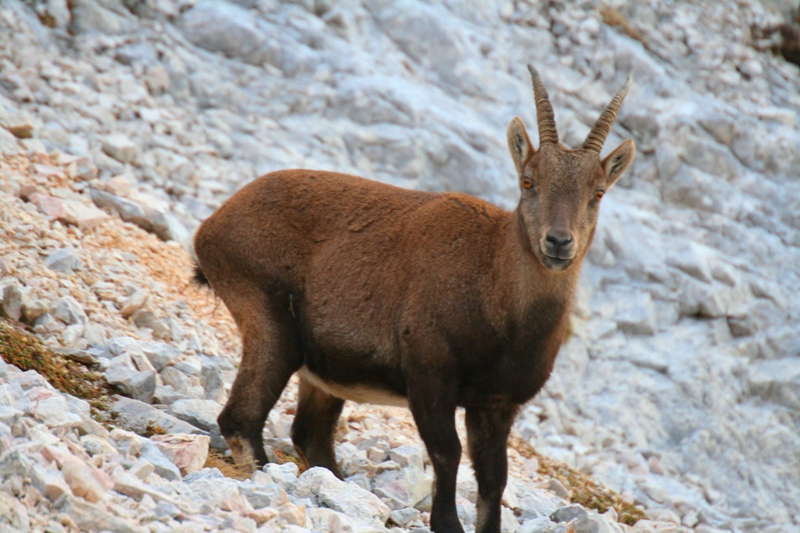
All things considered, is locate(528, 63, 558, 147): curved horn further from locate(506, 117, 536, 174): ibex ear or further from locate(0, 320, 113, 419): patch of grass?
locate(0, 320, 113, 419): patch of grass

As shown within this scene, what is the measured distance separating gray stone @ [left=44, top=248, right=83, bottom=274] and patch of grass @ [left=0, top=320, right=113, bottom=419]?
57.3 inches

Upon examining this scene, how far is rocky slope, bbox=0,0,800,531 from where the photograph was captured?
8.95 meters

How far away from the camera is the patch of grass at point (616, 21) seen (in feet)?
53.9

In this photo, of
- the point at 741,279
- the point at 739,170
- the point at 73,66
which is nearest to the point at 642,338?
the point at 741,279

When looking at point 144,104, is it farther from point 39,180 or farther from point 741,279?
point 741,279

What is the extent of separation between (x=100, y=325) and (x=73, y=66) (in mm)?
5875

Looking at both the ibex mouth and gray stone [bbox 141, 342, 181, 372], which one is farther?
gray stone [bbox 141, 342, 181, 372]

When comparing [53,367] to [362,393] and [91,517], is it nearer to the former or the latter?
[362,393]

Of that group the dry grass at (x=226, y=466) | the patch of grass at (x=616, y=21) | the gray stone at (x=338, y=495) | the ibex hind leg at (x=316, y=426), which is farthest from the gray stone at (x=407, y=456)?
the patch of grass at (x=616, y=21)

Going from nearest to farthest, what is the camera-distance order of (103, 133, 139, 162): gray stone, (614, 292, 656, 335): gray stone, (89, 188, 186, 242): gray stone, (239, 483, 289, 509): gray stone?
(239, 483, 289, 509): gray stone, (89, 188, 186, 242): gray stone, (103, 133, 139, 162): gray stone, (614, 292, 656, 335): gray stone

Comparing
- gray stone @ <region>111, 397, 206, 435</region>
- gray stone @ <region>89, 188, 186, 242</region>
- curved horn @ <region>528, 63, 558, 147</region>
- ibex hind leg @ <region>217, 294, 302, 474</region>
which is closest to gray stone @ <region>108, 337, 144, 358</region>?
gray stone @ <region>111, 397, 206, 435</region>

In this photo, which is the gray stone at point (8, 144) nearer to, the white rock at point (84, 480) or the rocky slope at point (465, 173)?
the rocky slope at point (465, 173)

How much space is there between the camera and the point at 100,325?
25.9ft

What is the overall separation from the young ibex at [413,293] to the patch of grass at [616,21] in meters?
10.1
